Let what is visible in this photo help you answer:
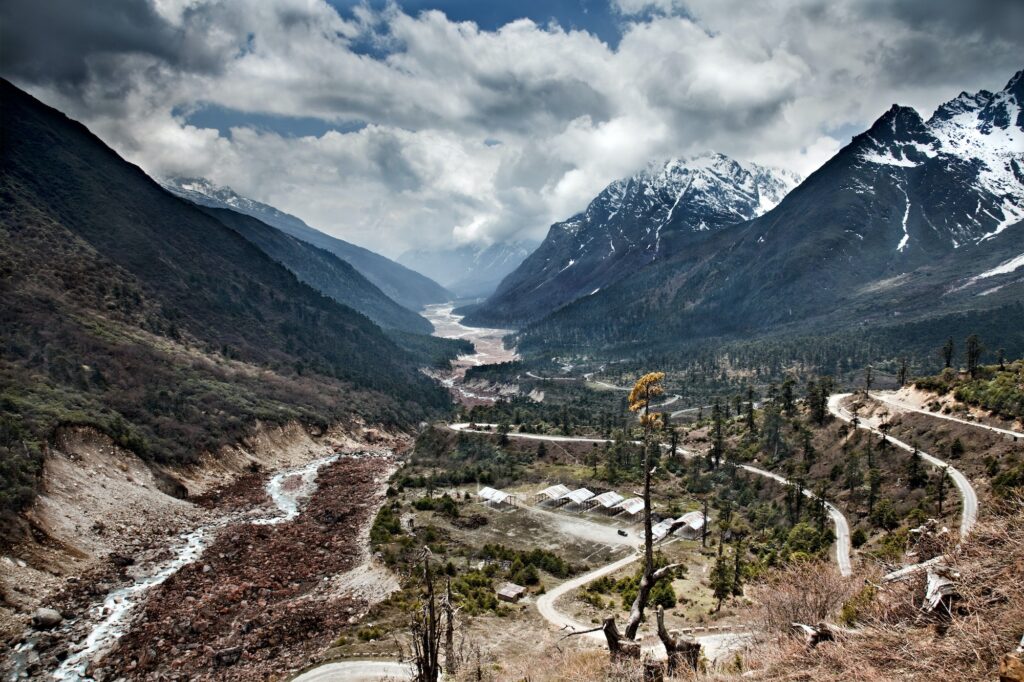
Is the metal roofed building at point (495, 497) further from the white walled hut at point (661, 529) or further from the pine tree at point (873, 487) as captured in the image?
the pine tree at point (873, 487)

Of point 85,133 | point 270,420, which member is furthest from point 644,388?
point 85,133

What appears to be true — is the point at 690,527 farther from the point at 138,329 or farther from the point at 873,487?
the point at 138,329

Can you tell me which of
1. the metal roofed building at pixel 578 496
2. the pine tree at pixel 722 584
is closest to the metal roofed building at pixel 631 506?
the metal roofed building at pixel 578 496

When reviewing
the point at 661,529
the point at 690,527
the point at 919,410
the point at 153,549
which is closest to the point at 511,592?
the point at 661,529

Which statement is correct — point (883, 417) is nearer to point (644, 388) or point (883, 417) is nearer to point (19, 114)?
point (644, 388)

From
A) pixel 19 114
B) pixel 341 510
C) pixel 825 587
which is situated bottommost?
pixel 341 510

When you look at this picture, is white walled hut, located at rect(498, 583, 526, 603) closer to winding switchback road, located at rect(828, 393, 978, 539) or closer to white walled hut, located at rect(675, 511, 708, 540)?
white walled hut, located at rect(675, 511, 708, 540)
